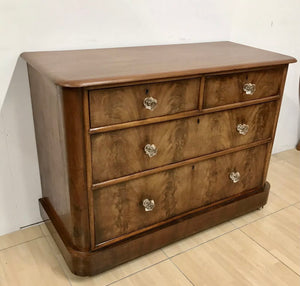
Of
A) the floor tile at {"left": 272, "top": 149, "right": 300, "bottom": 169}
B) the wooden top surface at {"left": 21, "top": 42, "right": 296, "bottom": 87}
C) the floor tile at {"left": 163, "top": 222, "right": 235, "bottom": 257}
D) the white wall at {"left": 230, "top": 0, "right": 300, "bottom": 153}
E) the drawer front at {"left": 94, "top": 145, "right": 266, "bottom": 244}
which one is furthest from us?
the floor tile at {"left": 272, "top": 149, "right": 300, "bottom": 169}

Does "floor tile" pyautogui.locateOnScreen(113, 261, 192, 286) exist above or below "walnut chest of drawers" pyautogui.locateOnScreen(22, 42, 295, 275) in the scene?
below

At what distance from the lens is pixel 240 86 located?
148 cm

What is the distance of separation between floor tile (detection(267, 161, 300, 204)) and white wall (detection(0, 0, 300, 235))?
963 millimetres

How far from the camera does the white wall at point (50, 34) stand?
142cm

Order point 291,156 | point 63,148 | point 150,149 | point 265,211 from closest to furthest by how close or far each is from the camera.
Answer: point 63,148 < point 150,149 < point 265,211 < point 291,156

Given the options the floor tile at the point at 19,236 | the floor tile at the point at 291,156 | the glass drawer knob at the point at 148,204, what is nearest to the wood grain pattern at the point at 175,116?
the glass drawer knob at the point at 148,204

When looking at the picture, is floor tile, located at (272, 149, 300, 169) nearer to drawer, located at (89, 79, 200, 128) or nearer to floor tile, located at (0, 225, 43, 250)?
drawer, located at (89, 79, 200, 128)

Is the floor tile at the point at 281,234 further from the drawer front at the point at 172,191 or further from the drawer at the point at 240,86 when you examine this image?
the drawer at the point at 240,86

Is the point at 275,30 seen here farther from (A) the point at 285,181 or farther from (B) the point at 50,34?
(B) the point at 50,34

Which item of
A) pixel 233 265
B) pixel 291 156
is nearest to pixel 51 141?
pixel 233 265

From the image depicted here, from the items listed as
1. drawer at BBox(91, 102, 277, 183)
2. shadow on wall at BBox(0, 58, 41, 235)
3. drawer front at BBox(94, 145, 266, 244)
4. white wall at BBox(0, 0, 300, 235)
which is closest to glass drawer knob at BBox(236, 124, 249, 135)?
drawer at BBox(91, 102, 277, 183)

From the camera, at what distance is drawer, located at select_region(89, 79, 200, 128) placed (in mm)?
1170

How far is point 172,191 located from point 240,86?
1.78 feet

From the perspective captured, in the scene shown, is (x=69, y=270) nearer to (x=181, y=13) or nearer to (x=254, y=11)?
(x=181, y=13)
